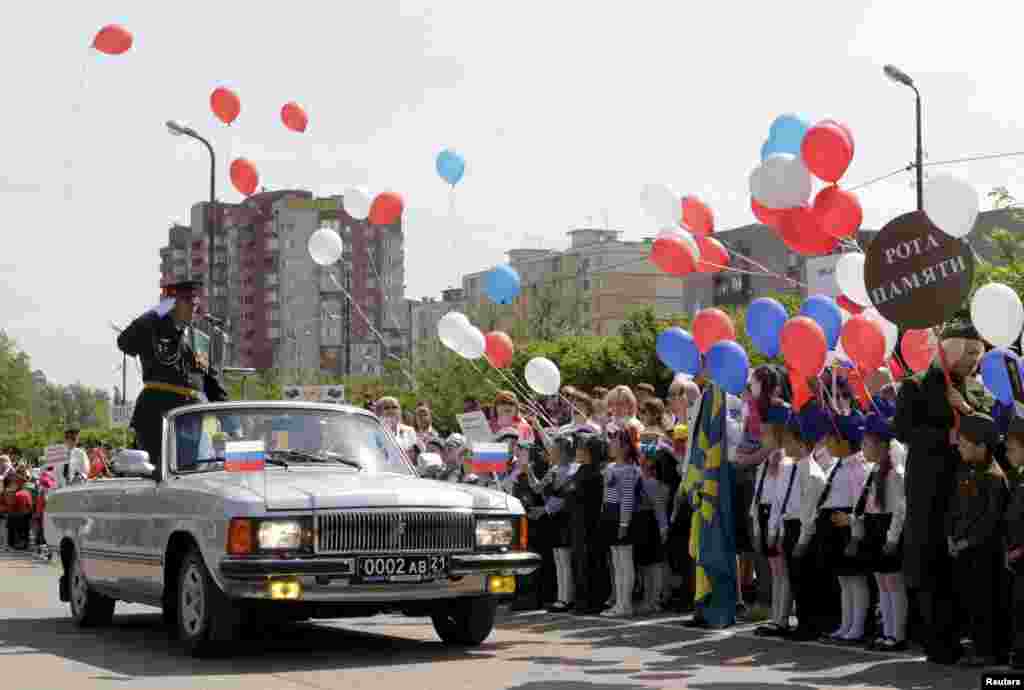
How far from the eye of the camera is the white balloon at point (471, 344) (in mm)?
18625

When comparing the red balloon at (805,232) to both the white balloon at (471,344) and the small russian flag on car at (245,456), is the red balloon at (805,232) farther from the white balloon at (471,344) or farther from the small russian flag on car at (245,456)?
the white balloon at (471,344)

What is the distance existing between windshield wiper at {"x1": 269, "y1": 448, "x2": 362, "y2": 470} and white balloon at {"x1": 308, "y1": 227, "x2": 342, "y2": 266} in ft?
26.4

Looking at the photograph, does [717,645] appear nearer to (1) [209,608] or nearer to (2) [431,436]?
(1) [209,608]

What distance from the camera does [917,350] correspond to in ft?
47.5

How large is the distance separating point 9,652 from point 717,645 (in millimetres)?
5190

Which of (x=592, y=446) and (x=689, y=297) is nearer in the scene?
(x=592, y=446)

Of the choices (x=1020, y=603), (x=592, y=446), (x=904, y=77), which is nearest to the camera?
(x=1020, y=603)

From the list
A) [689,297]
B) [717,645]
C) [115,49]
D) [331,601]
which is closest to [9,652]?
[331,601]

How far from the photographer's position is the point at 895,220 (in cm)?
1231

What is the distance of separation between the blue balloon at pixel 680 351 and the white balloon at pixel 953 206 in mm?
3884

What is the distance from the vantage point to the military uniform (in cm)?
1134

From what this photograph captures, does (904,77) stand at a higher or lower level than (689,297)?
lower

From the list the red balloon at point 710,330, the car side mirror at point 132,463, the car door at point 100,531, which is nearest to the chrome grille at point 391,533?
the car side mirror at point 132,463

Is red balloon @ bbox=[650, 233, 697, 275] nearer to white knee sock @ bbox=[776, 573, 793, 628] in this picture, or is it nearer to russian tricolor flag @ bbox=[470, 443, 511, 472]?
russian tricolor flag @ bbox=[470, 443, 511, 472]
